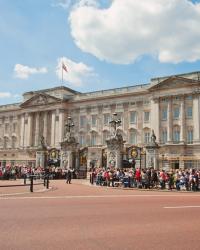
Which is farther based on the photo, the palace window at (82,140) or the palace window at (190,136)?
the palace window at (82,140)

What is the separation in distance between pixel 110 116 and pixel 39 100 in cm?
2102

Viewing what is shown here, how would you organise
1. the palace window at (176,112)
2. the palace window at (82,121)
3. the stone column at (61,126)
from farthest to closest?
the stone column at (61,126), the palace window at (82,121), the palace window at (176,112)

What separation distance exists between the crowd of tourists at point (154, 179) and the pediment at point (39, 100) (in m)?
55.8

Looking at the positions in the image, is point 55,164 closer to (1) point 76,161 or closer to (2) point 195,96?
(1) point 76,161

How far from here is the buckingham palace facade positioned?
6762cm

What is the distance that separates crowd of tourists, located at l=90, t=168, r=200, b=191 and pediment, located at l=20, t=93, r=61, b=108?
55.8 metres

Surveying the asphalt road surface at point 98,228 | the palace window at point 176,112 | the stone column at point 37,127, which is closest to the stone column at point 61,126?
the stone column at point 37,127

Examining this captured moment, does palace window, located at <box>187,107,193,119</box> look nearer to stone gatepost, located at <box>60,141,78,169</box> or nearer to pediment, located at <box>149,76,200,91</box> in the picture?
pediment, located at <box>149,76,200,91</box>

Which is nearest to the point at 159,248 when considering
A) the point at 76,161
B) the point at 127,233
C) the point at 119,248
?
the point at 119,248

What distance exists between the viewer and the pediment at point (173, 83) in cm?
6762

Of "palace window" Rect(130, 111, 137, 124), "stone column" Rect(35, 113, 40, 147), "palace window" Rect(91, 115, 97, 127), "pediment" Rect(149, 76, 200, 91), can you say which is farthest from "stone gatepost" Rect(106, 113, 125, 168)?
"stone column" Rect(35, 113, 40, 147)


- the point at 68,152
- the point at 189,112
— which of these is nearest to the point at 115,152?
the point at 68,152

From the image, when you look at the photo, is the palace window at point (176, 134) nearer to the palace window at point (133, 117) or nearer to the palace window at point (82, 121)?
the palace window at point (133, 117)

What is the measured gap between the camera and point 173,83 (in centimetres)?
6981
